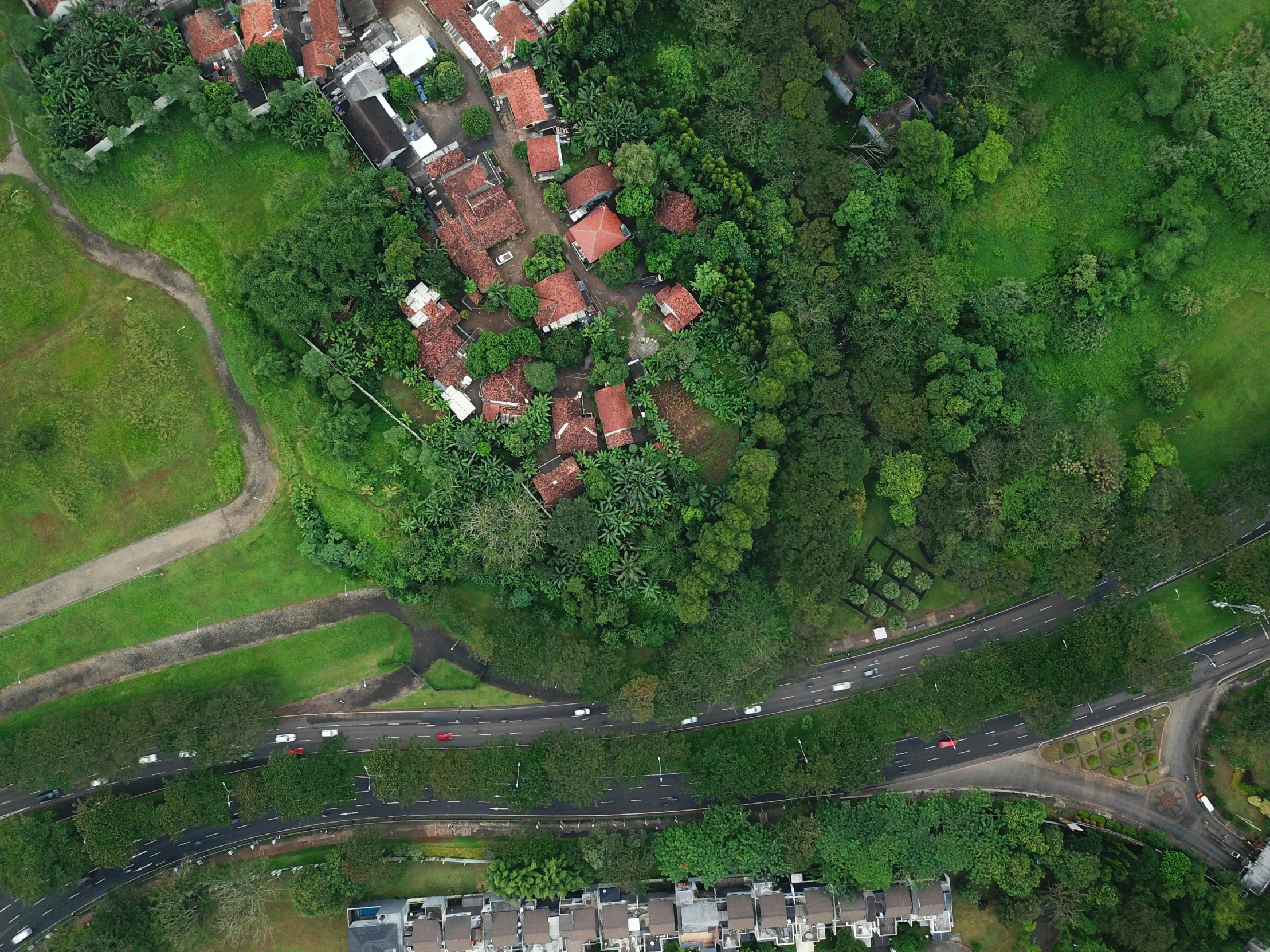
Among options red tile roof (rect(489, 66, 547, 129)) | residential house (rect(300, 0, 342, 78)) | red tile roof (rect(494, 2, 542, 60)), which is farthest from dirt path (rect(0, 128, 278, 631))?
red tile roof (rect(494, 2, 542, 60))

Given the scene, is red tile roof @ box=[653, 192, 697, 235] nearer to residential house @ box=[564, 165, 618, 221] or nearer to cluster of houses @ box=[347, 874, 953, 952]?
residential house @ box=[564, 165, 618, 221]

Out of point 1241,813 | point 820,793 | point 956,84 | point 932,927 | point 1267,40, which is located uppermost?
point 956,84

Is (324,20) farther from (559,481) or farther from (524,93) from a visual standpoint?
(559,481)

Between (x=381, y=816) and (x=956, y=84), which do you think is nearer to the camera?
(x=956, y=84)

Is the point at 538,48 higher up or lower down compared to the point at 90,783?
higher up

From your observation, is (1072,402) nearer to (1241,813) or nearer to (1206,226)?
(1206,226)

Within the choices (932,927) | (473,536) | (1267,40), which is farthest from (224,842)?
(1267,40)
